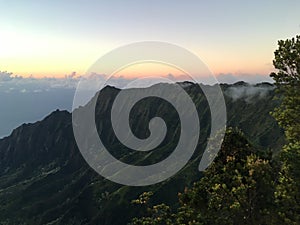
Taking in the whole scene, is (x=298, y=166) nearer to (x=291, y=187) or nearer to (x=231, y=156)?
(x=291, y=187)

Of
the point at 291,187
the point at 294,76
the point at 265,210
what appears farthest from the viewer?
the point at 294,76

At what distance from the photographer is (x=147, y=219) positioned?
90.7 ft

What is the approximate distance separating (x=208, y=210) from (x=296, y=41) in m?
18.1

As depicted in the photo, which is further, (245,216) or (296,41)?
(296,41)

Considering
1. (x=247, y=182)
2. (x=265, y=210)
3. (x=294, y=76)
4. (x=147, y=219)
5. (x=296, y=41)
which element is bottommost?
(x=147, y=219)

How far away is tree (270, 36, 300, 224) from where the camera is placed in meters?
26.7

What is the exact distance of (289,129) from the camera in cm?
3319

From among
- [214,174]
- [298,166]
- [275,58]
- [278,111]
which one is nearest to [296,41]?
[275,58]

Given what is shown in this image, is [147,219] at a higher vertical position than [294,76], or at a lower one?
lower

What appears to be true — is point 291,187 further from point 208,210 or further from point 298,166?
point 208,210

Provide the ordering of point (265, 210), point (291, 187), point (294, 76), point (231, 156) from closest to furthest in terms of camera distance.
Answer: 1. point (265, 210)
2. point (291, 187)
3. point (231, 156)
4. point (294, 76)

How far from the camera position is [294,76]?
3266 cm

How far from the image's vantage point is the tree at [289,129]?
26.7m

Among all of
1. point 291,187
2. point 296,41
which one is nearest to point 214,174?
point 291,187
